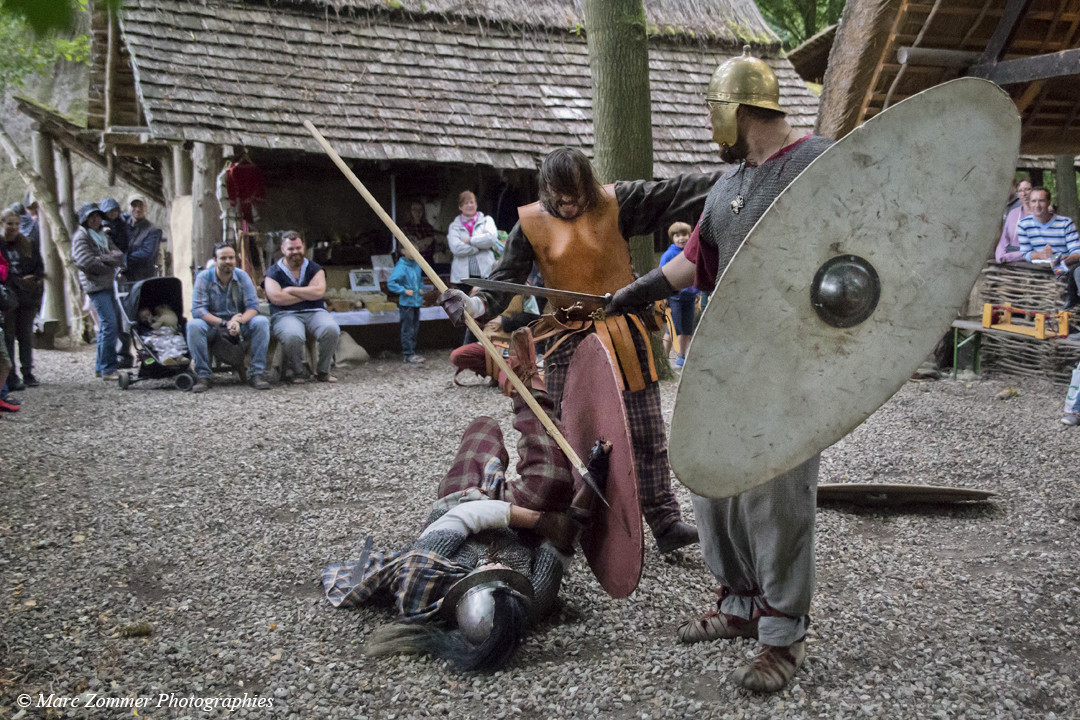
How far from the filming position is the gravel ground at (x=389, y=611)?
2102mm

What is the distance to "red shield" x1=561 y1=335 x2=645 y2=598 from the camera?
227 centimetres

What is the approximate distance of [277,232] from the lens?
8883 mm

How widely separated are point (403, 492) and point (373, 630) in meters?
1.44

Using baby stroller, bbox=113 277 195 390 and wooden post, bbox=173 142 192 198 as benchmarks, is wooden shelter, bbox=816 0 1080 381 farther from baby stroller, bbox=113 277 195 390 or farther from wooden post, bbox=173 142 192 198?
wooden post, bbox=173 142 192 198

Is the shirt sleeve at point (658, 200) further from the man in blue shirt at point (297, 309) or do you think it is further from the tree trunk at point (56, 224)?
the tree trunk at point (56, 224)

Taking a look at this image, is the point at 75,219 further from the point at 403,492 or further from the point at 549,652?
the point at 549,652

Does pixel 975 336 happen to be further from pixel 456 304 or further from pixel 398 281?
pixel 456 304

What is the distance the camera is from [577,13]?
9727 mm

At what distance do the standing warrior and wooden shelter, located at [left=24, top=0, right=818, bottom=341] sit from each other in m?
4.90

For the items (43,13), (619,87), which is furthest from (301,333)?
(43,13)

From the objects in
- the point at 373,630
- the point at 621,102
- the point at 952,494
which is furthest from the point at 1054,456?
the point at 373,630

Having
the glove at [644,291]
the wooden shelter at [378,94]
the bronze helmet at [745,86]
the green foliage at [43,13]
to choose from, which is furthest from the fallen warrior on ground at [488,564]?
the wooden shelter at [378,94]

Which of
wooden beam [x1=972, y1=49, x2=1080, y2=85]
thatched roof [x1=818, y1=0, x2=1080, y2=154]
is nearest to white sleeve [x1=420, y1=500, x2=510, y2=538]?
wooden beam [x1=972, y1=49, x2=1080, y2=85]

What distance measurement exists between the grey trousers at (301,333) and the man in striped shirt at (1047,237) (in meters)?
5.63
